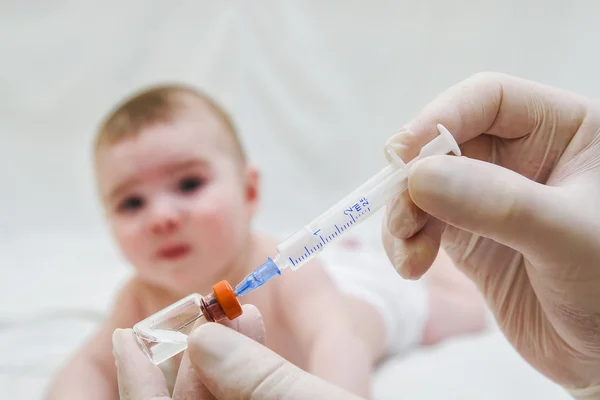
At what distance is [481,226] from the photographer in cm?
72

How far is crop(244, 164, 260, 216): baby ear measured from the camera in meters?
1.50

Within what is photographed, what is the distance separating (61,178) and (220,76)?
0.79 m

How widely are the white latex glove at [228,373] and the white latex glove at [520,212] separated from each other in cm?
26

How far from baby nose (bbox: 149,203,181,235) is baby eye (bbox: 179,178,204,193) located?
8 centimetres

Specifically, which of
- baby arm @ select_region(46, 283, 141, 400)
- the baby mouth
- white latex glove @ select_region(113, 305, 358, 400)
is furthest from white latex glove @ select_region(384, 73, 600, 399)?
baby arm @ select_region(46, 283, 141, 400)

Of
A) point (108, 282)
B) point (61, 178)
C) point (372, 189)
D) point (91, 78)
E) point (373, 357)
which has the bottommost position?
point (373, 357)

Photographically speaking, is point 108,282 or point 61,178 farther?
point 61,178

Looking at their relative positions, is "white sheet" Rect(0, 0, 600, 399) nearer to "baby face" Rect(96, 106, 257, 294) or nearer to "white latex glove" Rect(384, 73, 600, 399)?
"baby face" Rect(96, 106, 257, 294)

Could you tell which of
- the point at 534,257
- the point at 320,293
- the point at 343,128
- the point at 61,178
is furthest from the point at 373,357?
the point at 61,178

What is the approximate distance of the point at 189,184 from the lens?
135cm

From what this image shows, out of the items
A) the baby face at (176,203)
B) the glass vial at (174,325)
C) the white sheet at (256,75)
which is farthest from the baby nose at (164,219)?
the white sheet at (256,75)

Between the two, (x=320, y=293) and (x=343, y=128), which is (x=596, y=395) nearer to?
(x=320, y=293)

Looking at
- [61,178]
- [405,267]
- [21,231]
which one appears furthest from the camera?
[61,178]

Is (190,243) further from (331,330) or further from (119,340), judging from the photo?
(119,340)
